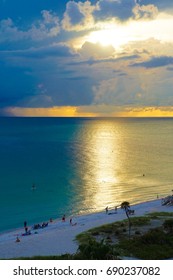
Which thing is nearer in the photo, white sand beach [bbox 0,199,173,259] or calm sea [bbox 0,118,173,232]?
white sand beach [bbox 0,199,173,259]

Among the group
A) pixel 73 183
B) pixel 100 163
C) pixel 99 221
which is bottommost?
pixel 99 221

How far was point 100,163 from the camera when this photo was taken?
120 metres

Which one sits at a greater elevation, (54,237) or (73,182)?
(73,182)

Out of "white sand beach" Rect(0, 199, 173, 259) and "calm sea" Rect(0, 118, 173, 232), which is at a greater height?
"calm sea" Rect(0, 118, 173, 232)

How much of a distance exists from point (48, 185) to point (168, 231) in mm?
49470

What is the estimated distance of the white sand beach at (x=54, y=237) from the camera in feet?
123

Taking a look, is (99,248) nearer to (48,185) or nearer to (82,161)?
(48,185)

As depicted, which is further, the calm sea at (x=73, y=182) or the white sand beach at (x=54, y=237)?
the calm sea at (x=73, y=182)

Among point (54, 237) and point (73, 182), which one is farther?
point (73, 182)

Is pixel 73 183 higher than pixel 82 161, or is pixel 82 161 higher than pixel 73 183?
pixel 82 161

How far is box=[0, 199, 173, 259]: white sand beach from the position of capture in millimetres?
37469

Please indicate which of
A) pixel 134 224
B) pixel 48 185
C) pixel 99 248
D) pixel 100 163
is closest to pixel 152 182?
pixel 48 185

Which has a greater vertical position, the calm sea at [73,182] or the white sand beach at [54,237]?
the calm sea at [73,182]

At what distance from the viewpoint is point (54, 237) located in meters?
43.3
